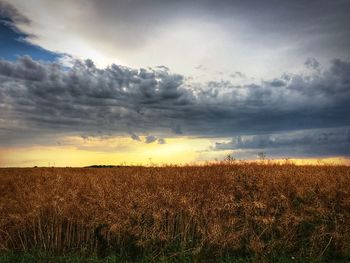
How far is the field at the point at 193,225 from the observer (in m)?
11.9

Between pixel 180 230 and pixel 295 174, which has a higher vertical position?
pixel 295 174

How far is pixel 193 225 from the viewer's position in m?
13.2

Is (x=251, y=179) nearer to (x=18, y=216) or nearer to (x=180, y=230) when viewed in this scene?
(x=180, y=230)

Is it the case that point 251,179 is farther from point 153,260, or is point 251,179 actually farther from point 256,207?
point 153,260

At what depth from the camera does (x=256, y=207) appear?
13875 mm

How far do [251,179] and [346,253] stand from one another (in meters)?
5.54

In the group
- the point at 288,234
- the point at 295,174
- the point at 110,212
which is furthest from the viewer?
the point at 295,174

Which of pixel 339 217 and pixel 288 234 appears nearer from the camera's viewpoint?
pixel 288 234

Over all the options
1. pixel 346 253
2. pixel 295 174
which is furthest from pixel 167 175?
pixel 346 253

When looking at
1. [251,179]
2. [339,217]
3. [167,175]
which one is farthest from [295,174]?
[167,175]

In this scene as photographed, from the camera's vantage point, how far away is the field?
38.9ft

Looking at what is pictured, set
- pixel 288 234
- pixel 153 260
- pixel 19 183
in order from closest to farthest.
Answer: pixel 153 260
pixel 288 234
pixel 19 183

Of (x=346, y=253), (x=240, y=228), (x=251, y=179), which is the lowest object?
(x=346, y=253)

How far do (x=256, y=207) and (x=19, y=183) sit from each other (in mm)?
17062
